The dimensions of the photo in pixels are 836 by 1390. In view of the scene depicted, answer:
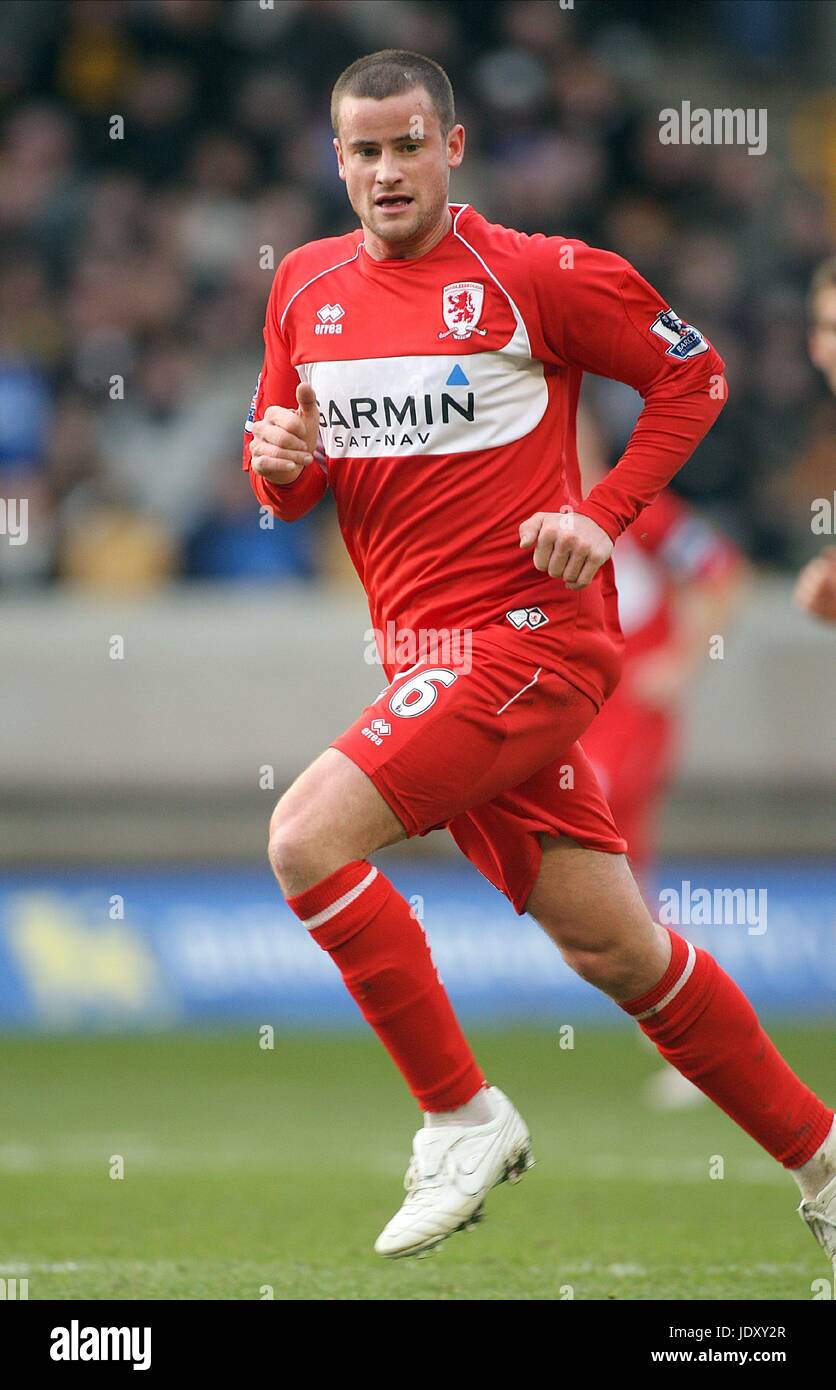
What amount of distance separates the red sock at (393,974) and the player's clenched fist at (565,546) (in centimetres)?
69

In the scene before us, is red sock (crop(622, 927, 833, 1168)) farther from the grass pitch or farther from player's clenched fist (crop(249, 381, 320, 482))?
player's clenched fist (crop(249, 381, 320, 482))

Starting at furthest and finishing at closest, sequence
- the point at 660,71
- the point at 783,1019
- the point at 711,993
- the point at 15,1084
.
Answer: the point at 660,71 < the point at 783,1019 < the point at 15,1084 < the point at 711,993

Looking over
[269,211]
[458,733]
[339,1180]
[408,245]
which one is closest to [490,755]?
[458,733]

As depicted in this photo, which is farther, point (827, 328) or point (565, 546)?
point (827, 328)

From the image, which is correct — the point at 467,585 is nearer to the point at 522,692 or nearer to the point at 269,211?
the point at 522,692

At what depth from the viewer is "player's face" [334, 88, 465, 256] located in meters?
4.07

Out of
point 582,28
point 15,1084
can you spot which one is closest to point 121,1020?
point 15,1084

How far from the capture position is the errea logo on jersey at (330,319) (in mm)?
4230

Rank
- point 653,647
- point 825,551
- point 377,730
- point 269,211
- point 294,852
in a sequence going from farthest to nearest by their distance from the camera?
point 269,211
point 653,647
point 825,551
point 377,730
point 294,852

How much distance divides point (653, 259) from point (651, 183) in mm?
591

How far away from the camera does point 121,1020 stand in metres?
9.11

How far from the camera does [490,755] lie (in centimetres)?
402

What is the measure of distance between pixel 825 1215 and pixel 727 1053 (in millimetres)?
408

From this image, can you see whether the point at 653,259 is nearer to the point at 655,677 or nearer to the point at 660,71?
the point at 660,71
